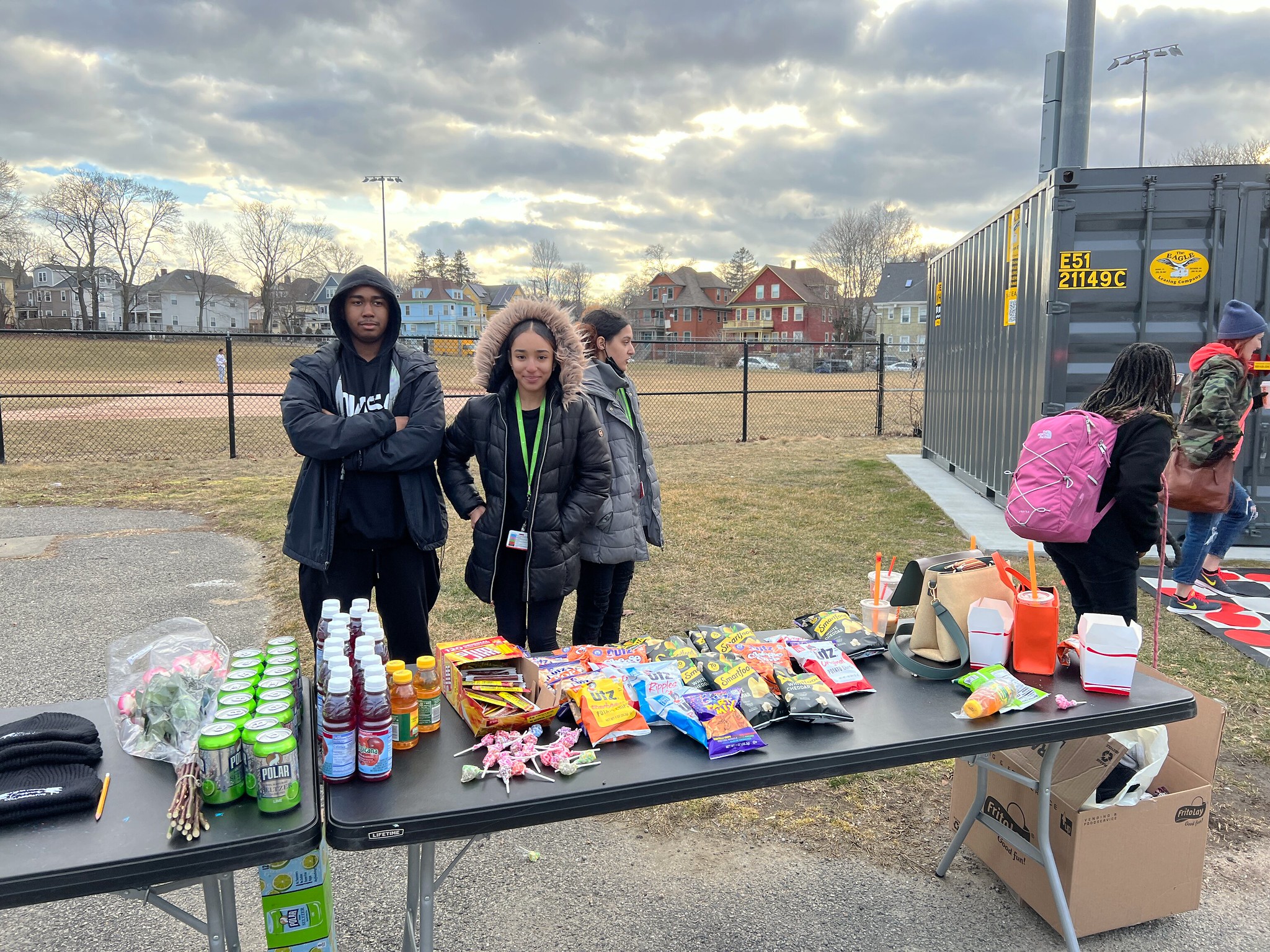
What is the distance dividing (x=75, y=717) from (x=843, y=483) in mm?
8967

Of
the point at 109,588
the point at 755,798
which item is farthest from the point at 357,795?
the point at 109,588

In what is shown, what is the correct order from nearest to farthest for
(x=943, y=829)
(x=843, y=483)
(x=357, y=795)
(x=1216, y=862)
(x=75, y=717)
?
(x=357, y=795) → (x=75, y=717) → (x=1216, y=862) → (x=943, y=829) → (x=843, y=483)

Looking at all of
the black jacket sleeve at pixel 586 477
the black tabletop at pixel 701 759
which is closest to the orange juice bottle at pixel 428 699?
the black tabletop at pixel 701 759

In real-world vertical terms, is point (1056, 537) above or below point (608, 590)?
above

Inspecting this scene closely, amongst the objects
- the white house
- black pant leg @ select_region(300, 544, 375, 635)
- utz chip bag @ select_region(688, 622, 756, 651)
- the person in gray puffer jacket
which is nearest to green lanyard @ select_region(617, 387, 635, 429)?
the person in gray puffer jacket

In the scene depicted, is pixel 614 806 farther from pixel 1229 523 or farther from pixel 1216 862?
pixel 1229 523

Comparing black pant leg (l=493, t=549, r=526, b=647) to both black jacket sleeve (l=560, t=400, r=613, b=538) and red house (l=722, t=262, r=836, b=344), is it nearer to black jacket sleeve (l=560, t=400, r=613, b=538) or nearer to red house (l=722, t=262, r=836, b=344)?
black jacket sleeve (l=560, t=400, r=613, b=538)

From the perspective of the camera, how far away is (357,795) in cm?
171

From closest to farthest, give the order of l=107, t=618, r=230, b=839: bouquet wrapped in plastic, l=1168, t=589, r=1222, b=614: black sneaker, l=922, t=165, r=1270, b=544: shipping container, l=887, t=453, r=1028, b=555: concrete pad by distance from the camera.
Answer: l=107, t=618, r=230, b=839: bouquet wrapped in plastic
l=1168, t=589, r=1222, b=614: black sneaker
l=922, t=165, r=1270, b=544: shipping container
l=887, t=453, r=1028, b=555: concrete pad

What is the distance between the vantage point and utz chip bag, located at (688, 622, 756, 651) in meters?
2.50

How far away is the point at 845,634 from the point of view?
8.56 feet

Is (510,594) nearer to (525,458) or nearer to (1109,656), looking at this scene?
(525,458)

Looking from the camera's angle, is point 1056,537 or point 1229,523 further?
point 1229,523

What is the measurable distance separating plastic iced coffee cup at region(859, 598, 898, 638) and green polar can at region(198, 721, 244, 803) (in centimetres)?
190
